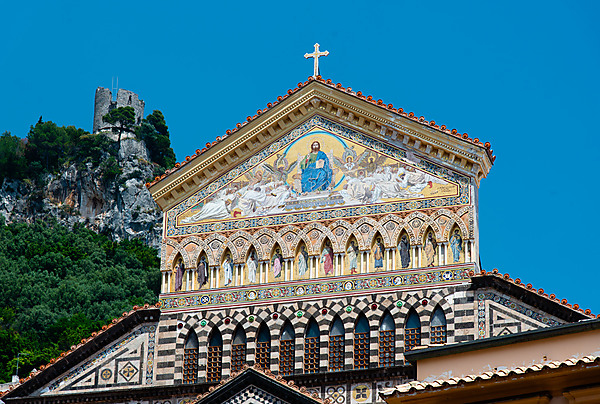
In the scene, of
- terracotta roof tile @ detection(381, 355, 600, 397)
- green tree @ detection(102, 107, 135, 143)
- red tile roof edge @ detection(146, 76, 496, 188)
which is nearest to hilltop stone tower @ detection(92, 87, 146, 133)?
green tree @ detection(102, 107, 135, 143)

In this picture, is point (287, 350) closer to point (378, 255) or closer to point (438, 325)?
point (378, 255)

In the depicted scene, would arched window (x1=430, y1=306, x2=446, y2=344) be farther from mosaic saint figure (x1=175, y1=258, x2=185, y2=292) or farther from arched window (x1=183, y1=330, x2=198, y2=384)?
mosaic saint figure (x1=175, y1=258, x2=185, y2=292)

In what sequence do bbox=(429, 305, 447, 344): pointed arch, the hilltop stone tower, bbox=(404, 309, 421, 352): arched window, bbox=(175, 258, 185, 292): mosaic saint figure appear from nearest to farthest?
1. bbox=(429, 305, 447, 344): pointed arch
2. bbox=(404, 309, 421, 352): arched window
3. bbox=(175, 258, 185, 292): mosaic saint figure
4. the hilltop stone tower

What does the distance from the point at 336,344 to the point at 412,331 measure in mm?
1831

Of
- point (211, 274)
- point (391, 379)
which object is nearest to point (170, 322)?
point (211, 274)

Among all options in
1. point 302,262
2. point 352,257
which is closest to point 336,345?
point 352,257

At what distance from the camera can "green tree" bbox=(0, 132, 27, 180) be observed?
340 feet

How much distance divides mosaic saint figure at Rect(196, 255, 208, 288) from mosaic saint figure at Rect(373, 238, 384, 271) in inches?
168

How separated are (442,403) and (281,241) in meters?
13.5

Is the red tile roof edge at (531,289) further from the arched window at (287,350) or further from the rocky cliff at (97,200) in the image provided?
the rocky cliff at (97,200)

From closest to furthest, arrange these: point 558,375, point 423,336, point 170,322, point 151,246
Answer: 1. point 558,375
2. point 423,336
3. point 170,322
4. point 151,246

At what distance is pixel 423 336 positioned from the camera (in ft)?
98.5

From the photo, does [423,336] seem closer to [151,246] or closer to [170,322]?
[170,322]

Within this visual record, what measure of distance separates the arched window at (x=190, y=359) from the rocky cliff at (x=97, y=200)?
6050cm
